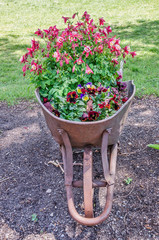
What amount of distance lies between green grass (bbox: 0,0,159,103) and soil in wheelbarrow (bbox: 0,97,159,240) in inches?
28.9

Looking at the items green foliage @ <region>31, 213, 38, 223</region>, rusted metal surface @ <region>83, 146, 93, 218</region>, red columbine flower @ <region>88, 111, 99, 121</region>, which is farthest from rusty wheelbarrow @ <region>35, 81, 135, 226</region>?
green foliage @ <region>31, 213, 38, 223</region>

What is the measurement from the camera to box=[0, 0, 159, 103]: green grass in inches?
162

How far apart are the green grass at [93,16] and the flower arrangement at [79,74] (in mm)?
358

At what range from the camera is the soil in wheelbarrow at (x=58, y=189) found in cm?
174

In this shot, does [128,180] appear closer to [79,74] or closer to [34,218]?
[34,218]

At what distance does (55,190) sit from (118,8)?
32.4 ft

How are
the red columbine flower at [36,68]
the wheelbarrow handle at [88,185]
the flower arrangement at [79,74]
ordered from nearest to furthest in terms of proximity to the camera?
the wheelbarrow handle at [88,185], the flower arrangement at [79,74], the red columbine flower at [36,68]

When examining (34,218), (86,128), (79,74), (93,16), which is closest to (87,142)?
(86,128)

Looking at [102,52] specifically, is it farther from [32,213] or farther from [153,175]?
[32,213]

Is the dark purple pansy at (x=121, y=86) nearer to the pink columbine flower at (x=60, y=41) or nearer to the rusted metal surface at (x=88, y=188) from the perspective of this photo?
the pink columbine flower at (x=60, y=41)

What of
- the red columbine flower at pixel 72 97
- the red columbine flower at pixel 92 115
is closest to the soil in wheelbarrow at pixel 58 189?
the red columbine flower at pixel 92 115

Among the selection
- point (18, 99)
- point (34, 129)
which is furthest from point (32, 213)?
point (18, 99)

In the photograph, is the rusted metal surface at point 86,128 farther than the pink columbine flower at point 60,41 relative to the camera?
No

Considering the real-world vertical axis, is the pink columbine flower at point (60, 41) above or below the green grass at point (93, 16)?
above
